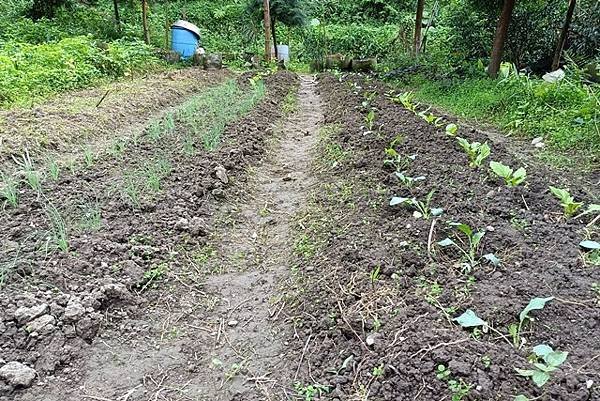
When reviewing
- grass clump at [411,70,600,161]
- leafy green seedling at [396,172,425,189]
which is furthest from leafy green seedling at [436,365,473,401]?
grass clump at [411,70,600,161]

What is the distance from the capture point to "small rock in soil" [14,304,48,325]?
Answer: 234cm

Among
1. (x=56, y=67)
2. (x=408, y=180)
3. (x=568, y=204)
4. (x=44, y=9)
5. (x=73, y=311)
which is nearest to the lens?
(x=73, y=311)

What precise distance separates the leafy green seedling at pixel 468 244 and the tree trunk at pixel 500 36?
7.05 m

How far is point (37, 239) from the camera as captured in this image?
3059mm

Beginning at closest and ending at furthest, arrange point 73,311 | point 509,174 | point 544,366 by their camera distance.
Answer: point 544,366 < point 73,311 < point 509,174

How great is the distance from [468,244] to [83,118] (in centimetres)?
555

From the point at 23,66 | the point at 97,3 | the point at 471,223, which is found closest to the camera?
the point at 471,223

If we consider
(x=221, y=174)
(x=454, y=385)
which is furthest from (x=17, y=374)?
(x=221, y=174)

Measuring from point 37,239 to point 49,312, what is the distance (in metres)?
0.83

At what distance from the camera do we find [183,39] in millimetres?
14750

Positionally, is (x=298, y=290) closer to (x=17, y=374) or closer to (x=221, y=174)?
(x=17, y=374)

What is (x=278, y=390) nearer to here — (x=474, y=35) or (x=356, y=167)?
(x=356, y=167)

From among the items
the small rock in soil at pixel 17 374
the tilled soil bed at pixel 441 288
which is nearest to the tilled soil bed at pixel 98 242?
the small rock in soil at pixel 17 374

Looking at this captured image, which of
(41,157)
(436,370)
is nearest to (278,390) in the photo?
(436,370)
